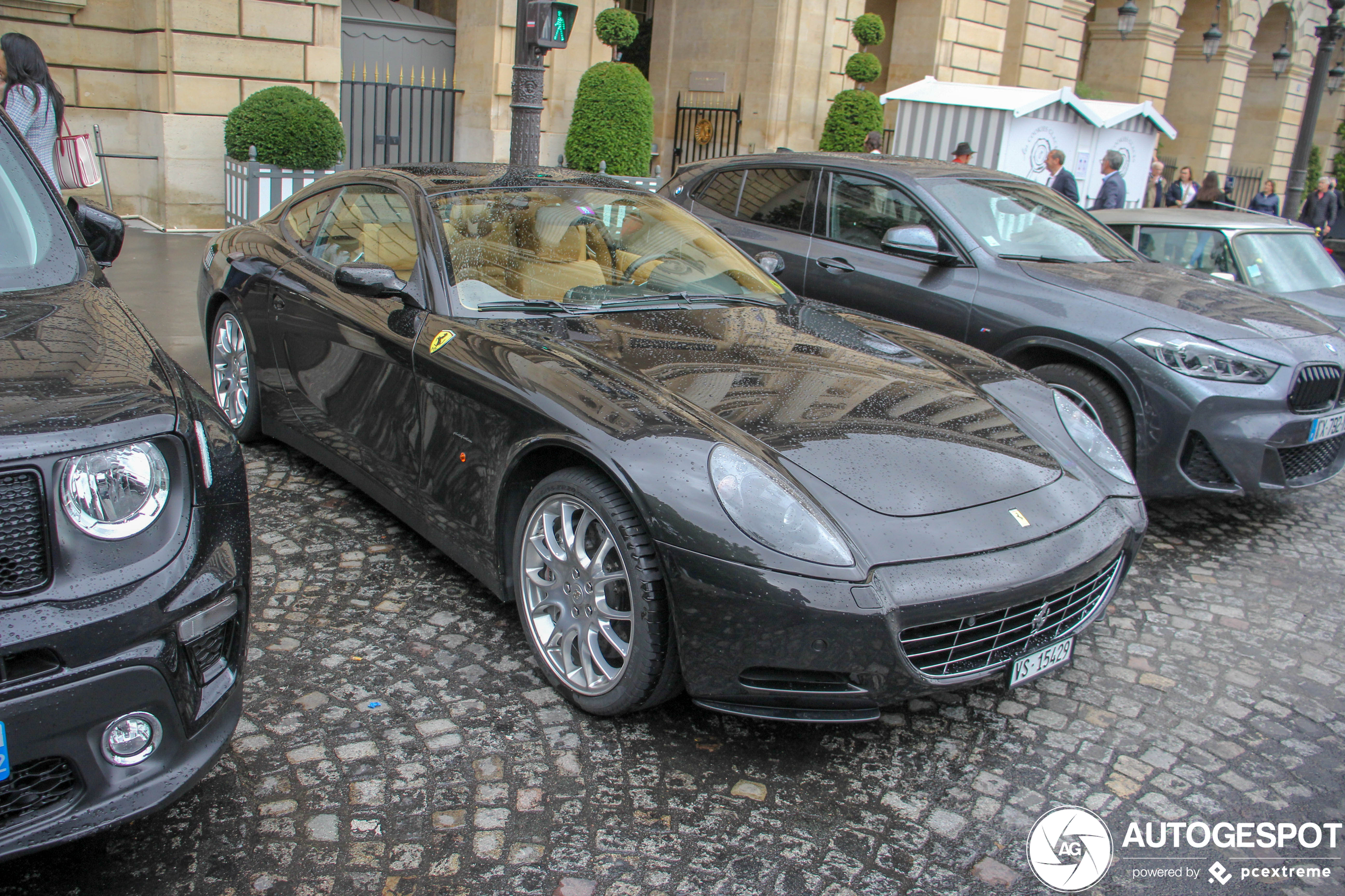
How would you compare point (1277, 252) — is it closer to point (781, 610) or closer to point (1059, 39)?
point (781, 610)

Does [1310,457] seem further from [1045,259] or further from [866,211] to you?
Answer: [866,211]

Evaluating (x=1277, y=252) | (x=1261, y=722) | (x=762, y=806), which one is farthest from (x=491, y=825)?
(x=1277, y=252)

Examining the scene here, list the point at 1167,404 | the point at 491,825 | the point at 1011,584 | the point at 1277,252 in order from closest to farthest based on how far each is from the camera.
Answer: the point at 491,825 < the point at 1011,584 < the point at 1167,404 < the point at 1277,252

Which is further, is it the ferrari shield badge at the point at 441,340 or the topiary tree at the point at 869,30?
the topiary tree at the point at 869,30

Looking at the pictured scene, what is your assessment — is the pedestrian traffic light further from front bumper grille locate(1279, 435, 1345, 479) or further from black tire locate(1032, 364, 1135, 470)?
front bumper grille locate(1279, 435, 1345, 479)

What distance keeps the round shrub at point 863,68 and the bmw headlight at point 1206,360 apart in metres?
13.1

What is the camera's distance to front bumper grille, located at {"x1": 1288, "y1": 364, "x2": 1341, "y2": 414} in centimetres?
485

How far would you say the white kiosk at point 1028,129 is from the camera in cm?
1288

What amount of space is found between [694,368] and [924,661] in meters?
1.15

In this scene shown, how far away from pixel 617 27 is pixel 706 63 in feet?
17.4

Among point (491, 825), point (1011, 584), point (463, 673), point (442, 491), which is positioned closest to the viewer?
point (491, 825)

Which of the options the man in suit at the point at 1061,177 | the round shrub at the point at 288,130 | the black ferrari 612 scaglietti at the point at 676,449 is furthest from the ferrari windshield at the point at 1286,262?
the round shrub at the point at 288,130

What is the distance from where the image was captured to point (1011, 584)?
277 centimetres

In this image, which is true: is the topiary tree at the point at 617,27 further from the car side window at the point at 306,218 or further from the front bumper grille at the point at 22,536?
the front bumper grille at the point at 22,536
